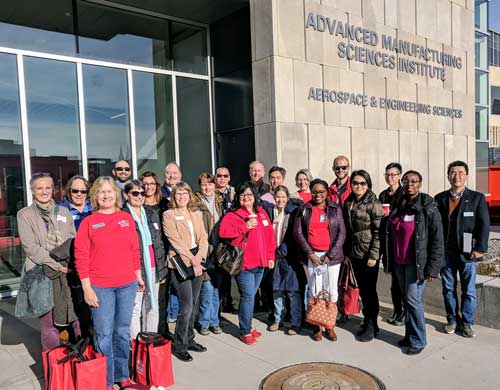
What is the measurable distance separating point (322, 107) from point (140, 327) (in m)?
5.69

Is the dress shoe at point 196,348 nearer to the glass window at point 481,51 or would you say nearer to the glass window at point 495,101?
the glass window at point 481,51

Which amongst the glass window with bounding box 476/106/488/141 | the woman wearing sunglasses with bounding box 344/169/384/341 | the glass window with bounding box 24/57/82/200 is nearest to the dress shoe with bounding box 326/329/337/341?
the woman wearing sunglasses with bounding box 344/169/384/341

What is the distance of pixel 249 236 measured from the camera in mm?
4652

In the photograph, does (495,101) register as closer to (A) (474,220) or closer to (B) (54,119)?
(A) (474,220)

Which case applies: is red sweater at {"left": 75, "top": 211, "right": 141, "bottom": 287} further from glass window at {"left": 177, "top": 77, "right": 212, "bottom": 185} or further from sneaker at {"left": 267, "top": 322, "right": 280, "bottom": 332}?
glass window at {"left": 177, "top": 77, "right": 212, "bottom": 185}

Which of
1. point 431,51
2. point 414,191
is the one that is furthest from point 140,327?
point 431,51

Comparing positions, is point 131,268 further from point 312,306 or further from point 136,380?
point 312,306

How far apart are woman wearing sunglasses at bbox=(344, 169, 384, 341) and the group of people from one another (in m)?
0.01

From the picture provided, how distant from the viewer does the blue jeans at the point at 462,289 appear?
4742 mm

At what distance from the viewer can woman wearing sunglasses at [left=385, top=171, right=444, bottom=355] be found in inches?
167

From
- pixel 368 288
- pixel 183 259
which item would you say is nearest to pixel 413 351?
pixel 368 288

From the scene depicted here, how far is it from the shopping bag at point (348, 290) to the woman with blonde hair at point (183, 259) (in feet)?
5.38

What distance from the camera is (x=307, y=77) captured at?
8.12 metres

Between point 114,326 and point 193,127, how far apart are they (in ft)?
19.1
